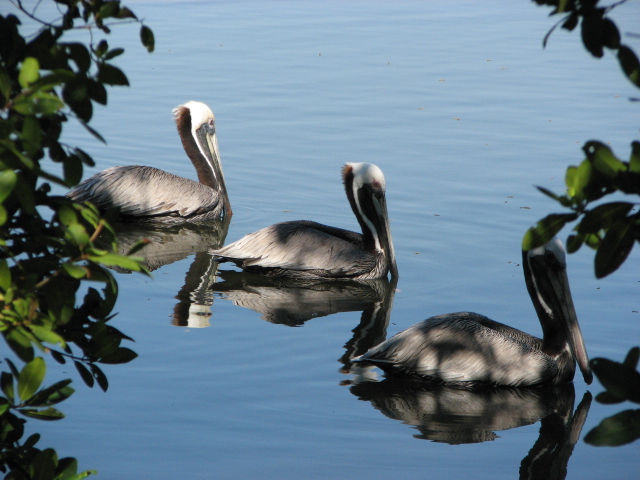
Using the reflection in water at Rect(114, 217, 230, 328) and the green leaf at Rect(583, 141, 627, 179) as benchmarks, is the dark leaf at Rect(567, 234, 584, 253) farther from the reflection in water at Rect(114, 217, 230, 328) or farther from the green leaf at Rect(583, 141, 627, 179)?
the reflection in water at Rect(114, 217, 230, 328)

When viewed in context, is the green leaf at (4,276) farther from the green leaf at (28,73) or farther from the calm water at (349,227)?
the calm water at (349,227)

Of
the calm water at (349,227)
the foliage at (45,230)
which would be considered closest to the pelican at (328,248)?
the calm water at (349,227)

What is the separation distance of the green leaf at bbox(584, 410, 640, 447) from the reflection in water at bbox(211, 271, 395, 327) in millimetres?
3955

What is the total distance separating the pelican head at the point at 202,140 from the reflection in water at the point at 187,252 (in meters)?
0.62

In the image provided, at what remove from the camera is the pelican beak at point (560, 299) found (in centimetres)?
471

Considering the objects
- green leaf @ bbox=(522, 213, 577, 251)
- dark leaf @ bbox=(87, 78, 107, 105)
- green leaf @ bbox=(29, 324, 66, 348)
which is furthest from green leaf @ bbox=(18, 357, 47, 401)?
green leaf @ bbox=(522, 213, 577, 251)

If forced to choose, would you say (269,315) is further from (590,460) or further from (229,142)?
(229,142)

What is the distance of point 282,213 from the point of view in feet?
24.6

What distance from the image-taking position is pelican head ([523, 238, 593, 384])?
4723mm

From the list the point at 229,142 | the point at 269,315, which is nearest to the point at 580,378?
the point at 269,315

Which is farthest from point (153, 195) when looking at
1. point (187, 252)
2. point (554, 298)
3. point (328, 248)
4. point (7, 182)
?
point (7, 182)

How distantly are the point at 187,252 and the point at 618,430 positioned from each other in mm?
5654

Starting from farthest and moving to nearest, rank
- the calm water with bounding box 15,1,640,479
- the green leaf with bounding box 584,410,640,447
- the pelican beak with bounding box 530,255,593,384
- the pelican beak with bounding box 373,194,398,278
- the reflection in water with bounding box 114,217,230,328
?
the pelican beak with bounding box 373,194,398,278 → the reflection in water with bounding box 114,217,230,328 → the pelican beak with bounding box 530,255,593,384 → the calm water with bounding box 15,1,640,479 → the green leaf with bounding box 584,410,640,447

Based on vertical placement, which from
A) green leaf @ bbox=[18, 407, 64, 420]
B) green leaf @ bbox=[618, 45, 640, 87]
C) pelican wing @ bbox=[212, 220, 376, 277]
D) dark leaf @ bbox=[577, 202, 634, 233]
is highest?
green leaf @ bbox=[618, 45, 640, 87]
